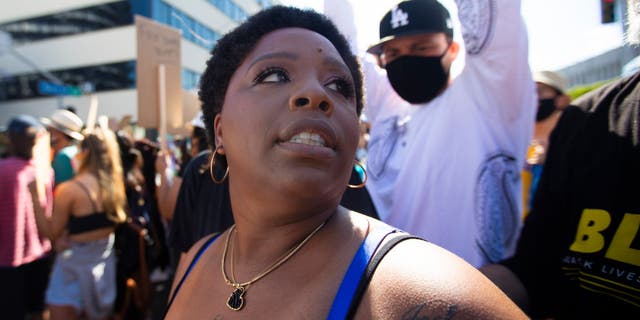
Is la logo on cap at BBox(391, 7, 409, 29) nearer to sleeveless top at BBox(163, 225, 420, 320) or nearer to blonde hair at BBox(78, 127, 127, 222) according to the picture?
sleeveless top at BBox(163, 225, 420, 320)

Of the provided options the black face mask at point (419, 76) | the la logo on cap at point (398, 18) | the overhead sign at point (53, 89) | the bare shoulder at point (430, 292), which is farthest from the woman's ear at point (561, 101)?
the overhead sign at point (53, 89)

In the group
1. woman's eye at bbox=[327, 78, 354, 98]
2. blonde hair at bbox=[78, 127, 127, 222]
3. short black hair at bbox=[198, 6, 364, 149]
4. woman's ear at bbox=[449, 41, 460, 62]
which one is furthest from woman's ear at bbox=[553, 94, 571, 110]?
blonde hair at bbox=[78, 127, 127, 222]

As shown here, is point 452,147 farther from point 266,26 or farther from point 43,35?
point 43,35

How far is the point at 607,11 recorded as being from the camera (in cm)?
158

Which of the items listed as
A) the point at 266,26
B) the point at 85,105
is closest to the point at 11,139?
the point at 266,26

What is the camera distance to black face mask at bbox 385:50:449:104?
198 cm

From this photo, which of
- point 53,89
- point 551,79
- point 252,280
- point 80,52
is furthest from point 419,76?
point 80,52

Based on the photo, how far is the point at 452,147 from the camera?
182 centimetres

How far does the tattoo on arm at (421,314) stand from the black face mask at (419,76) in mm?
1390

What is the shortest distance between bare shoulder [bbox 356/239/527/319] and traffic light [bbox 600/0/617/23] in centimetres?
131

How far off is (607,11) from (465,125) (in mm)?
671

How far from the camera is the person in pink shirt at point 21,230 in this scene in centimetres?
360

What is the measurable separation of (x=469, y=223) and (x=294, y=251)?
972 mm

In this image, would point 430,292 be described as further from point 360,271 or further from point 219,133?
point 219,133
